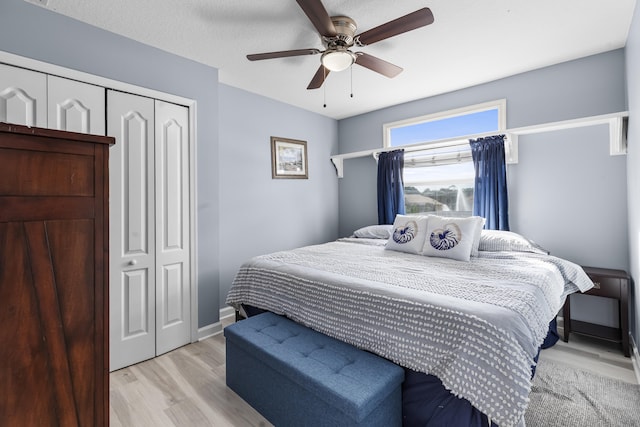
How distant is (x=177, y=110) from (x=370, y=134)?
2628mm

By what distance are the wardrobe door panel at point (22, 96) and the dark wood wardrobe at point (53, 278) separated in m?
1.69

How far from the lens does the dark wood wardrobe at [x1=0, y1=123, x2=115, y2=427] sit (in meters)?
0.74

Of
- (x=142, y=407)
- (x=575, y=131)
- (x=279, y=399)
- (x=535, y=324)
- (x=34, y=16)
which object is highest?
(x=34, y=16)

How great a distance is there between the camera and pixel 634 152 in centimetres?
222

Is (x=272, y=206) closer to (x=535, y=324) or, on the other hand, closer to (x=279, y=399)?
(x=279, y=399)

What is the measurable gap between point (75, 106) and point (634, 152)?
13.1 feet

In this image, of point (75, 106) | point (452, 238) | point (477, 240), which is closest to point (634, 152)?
point (477, 240)

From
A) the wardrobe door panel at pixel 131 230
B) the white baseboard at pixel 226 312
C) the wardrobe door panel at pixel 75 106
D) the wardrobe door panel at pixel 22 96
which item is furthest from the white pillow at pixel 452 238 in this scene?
the wardrobe door panel at pixel 22 96

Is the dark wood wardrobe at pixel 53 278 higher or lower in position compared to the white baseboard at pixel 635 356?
higher

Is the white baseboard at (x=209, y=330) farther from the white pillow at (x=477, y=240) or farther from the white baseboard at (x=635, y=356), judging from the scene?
the white baseboard at (x=635, y=356)

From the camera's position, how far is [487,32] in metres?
2.38

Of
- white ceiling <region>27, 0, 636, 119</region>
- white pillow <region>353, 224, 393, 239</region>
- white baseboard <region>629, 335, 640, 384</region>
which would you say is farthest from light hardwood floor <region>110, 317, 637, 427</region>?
white ceiling <region>27, 0, 636, 119</region>

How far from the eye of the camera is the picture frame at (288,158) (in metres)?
3.90

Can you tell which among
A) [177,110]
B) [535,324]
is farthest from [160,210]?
[535,324]
